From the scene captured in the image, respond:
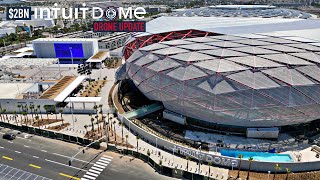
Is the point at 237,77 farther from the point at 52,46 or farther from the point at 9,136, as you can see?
the point at 52,46

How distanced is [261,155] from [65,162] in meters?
30.3

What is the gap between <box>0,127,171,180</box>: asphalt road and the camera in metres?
41.8

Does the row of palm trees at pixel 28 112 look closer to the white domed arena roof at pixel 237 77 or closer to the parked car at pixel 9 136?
the parked car at pixel 9 136

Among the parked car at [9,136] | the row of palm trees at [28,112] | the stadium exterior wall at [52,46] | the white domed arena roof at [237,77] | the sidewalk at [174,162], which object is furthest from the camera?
the stadium exterior wall at [52,46]

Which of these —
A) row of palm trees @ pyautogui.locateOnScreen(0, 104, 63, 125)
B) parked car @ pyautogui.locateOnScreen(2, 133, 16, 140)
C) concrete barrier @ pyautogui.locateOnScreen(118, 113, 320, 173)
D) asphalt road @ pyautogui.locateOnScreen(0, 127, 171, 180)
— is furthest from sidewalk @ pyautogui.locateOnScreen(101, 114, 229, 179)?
row of palm trees @ pyautogui.locateOnScreen(0, 104, 63, 125)

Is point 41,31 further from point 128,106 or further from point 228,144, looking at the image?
point 228,144

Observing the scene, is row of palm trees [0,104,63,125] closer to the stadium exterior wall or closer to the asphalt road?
the asphalt road

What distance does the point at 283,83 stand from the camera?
45.2 meters

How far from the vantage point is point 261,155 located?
44375 mm

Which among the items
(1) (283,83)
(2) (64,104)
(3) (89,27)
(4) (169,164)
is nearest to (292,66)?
(1) (283,83)

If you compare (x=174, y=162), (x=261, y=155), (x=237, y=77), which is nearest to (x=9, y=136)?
(x=174, y=162)

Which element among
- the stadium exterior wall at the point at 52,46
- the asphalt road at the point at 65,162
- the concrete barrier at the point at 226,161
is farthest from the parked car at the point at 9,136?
the stadium exterior wall at the point at 52,46

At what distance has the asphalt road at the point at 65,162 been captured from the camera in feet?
137

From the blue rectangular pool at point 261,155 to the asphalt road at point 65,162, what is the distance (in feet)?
37.1
